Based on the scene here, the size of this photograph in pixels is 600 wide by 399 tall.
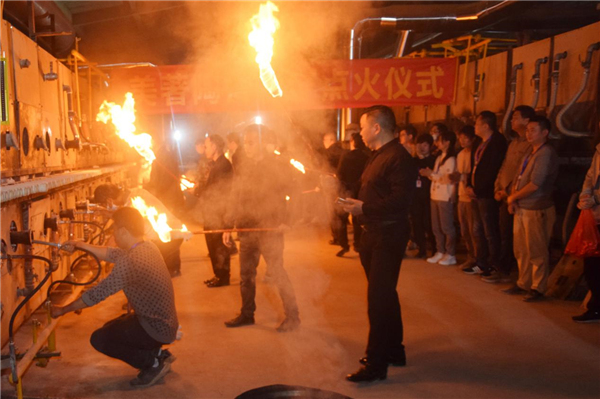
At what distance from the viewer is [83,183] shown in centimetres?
704

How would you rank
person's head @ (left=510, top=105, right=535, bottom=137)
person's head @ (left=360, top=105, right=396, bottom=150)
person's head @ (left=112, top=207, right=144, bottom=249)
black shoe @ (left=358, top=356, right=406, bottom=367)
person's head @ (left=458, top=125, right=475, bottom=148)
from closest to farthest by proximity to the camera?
person's head @ (left=112, top=207, right=144, bottom=249), person's head @ (left=360, top=105, right=396, bottom=150), black shoe @ (left=358, top=356, right=406, bottom=367), person's head @ (left=510, top=105, right=535, bottom=137), person's head @ (left=458, top=125, right=475, bottom=148)

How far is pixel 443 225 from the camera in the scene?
8.16 meters

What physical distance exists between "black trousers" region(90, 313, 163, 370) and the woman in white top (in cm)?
520

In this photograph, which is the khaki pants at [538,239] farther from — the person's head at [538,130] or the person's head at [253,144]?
the person's head at [253,144]

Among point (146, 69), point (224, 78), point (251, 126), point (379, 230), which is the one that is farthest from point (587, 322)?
point (146, 69)

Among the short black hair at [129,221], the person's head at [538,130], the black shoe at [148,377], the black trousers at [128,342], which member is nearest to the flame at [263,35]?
the person's head at [538,130]

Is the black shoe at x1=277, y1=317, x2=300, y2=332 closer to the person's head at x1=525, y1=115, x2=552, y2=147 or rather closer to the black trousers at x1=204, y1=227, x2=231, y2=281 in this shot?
the black trousers at x1=204, y1=227, x2=231, y2=281

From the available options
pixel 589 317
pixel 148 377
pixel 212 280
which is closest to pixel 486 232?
pixel 589 317

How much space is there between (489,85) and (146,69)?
608cm

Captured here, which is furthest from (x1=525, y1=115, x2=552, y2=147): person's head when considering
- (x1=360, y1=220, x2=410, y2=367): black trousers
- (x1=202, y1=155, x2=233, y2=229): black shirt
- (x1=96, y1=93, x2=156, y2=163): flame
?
(x1=96, y1=93, x2=156, y2=163): flame

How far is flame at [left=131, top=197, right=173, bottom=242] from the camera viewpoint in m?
6.24

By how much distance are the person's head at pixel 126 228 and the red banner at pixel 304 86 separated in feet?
→ 19.7

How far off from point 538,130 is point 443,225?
7.77 ft

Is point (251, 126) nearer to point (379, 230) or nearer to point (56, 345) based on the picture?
point (379, 230)
